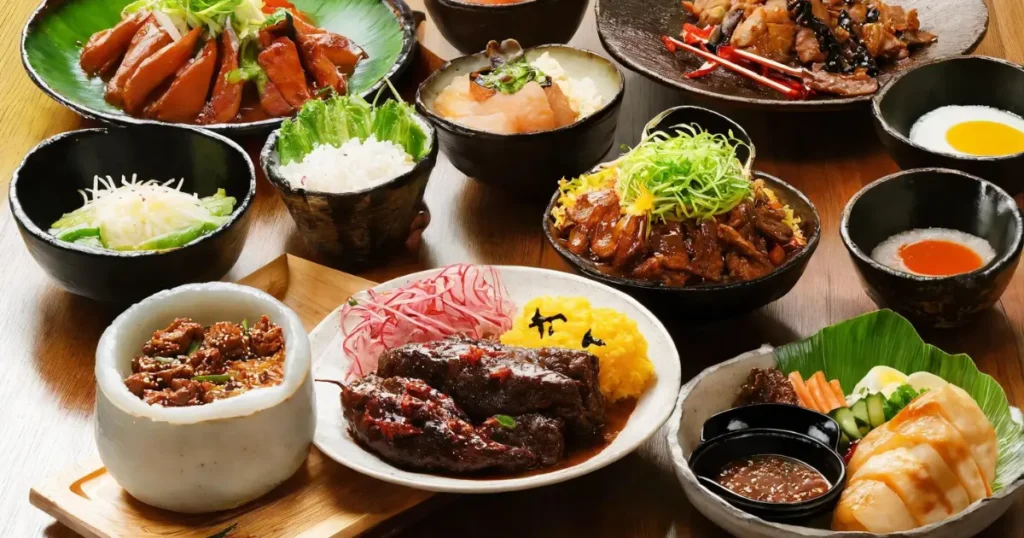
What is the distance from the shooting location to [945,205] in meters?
2.60

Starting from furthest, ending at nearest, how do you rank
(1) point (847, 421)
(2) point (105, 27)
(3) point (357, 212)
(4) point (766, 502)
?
1. (2) point (105, 27)
2. (3) point (357, 212)
3. (1) point (847, 421)
4. (4) point (766, 502)

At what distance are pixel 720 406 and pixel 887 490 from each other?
0.40 metres

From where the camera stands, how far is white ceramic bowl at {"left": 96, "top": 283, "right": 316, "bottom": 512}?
1863mm

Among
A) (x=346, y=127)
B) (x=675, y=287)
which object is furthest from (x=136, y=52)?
(x=675, y=287)

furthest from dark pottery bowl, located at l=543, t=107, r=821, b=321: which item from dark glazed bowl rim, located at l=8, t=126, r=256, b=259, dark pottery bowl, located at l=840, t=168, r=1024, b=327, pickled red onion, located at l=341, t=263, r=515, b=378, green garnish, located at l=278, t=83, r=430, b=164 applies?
dark glazed bowl rim, located at l=8, t=126, r=256, b=259

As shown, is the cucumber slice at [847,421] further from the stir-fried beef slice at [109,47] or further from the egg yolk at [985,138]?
the stir-fried beef slice at [109,47]

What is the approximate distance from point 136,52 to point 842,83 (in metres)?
2.00

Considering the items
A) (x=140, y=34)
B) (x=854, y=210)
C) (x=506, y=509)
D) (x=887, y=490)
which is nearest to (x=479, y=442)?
(x=506, y=509)

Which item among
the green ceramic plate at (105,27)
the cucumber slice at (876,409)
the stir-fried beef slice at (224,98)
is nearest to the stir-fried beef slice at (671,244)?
the cucumber slice at (876,409)

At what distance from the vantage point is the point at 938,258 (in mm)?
2533

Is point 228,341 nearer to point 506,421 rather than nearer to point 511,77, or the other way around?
point 506,421

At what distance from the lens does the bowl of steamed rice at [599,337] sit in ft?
6.99

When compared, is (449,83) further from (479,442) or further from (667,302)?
(479,442)

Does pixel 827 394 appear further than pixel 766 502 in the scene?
Yes
